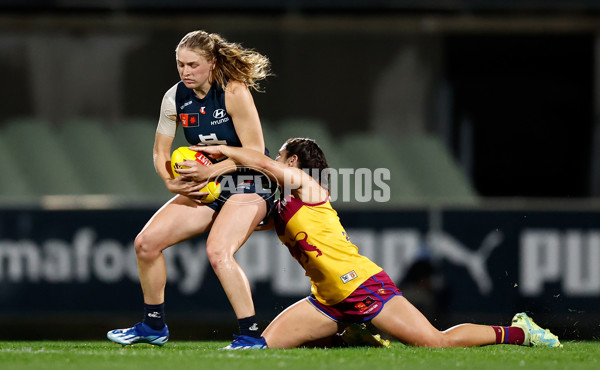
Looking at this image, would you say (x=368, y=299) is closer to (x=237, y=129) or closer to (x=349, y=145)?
(x=237, y=129)

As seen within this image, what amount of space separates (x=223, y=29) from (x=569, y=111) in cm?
501

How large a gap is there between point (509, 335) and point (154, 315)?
2.28m

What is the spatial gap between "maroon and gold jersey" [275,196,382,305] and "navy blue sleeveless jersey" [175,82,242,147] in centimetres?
57

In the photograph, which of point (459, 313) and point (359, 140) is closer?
Answer: point (459, 313)

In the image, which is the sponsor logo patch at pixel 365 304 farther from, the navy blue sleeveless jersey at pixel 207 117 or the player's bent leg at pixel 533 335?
the navy blue sleeveless jersey at pixel 207 117

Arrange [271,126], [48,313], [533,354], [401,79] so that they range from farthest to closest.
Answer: [401,79], [271,126], [48,313], [533,354]

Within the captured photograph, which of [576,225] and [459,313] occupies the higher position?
[576,225]

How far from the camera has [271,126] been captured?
1179cm

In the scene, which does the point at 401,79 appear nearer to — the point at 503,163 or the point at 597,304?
the point at 503,163

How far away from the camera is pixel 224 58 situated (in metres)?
5.70

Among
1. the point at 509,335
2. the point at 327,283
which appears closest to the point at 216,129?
the point at 327,283

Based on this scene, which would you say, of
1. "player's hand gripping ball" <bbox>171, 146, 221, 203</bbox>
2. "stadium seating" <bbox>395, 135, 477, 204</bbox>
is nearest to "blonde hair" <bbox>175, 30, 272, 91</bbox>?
"player's hand gripping ball" <bbox>171, 146, 221, 203</bbox>

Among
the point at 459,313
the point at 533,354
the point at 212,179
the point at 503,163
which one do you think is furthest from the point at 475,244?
the point at 503,163

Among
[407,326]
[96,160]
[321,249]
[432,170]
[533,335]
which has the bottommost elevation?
[533,335]
